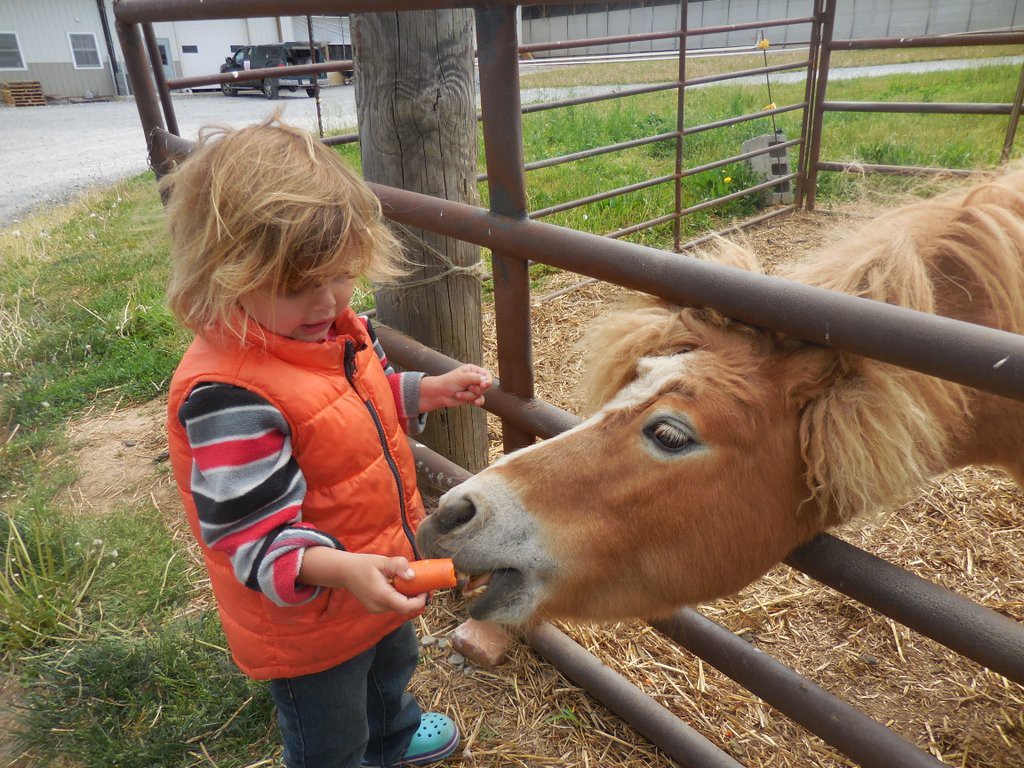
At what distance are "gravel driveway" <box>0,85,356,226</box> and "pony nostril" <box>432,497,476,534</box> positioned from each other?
435cm

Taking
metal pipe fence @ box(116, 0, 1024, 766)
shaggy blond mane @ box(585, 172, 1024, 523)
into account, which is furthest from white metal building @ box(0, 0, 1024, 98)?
shaggy blond mane @ box(585, 172, 1024, 523)

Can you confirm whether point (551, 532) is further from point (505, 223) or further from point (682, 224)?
point (682, 224)

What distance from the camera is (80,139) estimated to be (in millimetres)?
15453

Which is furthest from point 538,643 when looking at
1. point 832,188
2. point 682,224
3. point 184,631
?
point 832,188

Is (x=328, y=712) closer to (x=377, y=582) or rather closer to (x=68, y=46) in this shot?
(x=377, y=582)

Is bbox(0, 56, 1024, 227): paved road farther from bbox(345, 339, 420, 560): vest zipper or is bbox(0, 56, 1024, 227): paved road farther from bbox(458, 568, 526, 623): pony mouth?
bbox(458, 568, 526, 623): pony mouth

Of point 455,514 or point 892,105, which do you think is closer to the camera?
point 455,514

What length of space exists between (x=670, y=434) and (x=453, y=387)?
2.22ft

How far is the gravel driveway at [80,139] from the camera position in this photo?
34.6 feet

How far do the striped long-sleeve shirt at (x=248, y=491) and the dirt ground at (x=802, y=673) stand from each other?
45.7 inches

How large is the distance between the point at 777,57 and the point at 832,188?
12238 millimetres

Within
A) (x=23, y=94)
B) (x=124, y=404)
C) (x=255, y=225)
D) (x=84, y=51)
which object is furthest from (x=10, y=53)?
(x=255, y=225)

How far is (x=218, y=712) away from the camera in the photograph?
2.22 m

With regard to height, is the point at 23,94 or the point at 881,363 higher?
the point at 23,94
